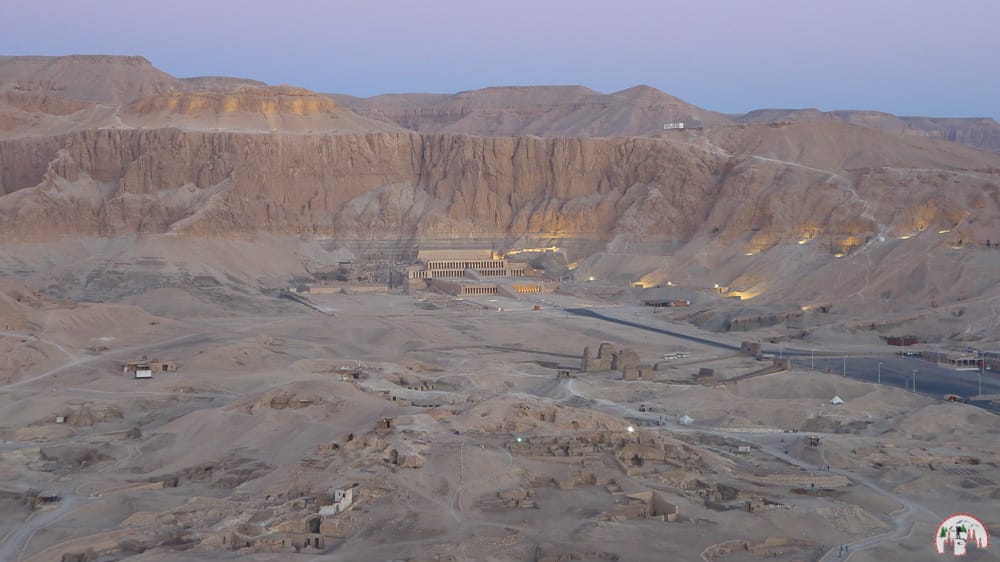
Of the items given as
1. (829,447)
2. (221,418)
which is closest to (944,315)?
(829,447)

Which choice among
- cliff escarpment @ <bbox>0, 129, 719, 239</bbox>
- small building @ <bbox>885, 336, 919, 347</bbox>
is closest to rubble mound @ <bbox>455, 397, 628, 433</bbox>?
small building @ <bbox>885, 336, 919, 347</bbox>

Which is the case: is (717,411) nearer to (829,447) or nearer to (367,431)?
(829,447)

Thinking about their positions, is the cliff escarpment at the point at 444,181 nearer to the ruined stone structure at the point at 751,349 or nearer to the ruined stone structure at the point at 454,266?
the ruined stone structure at the point at 454,266

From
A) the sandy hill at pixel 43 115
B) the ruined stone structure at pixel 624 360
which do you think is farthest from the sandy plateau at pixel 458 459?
the sandy hill at pixel 43 115

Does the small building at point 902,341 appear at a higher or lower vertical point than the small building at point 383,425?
lower

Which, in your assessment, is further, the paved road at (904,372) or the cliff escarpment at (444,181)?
the cliff escarpment at (444,181)

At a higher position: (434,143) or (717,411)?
(434,143)

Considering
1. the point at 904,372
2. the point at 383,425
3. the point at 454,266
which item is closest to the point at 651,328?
the point at 904,372
